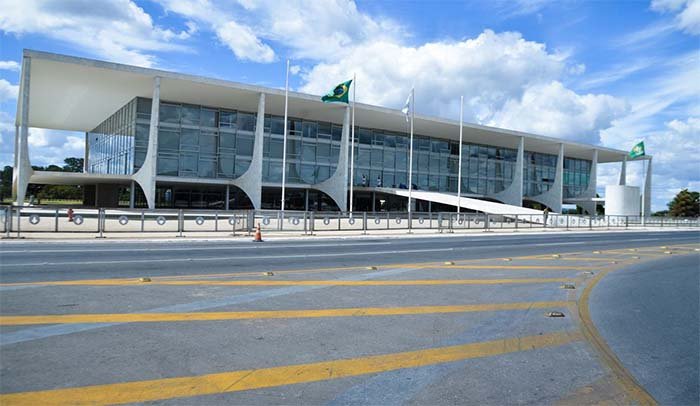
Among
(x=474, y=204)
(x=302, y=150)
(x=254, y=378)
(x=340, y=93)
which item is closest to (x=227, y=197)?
(x=302, y=150)

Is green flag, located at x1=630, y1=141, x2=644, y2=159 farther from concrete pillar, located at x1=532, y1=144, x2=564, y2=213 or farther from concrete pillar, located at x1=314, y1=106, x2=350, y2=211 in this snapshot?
concrete pillar, located at x1=314, y1=106, x2=350, y2=211

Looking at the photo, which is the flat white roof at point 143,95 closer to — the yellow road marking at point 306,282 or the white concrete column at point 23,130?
the white concrete column at point 23,130

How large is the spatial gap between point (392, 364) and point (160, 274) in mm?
7154

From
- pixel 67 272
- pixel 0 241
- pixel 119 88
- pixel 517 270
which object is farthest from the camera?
pixel 119 88

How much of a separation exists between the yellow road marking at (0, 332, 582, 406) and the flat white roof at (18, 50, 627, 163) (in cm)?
3887

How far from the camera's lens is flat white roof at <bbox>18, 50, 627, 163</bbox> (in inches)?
1524

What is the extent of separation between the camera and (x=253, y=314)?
6.88 m

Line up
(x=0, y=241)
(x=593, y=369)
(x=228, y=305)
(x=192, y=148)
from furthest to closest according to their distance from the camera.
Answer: (x=192, y=148) < (x=0, y=241) < (x=228, y=305) < (x=593, y=369)

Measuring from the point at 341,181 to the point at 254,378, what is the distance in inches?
1845

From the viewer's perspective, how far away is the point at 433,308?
7652mm

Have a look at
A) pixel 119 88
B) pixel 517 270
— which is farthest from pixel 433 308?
pixel 119 88

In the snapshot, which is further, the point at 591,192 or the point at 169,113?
the point at 591,192

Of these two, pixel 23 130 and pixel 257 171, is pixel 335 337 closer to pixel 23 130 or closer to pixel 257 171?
pixel 23 130

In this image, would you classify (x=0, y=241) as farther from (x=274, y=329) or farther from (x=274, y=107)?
(x=274, y=107)
